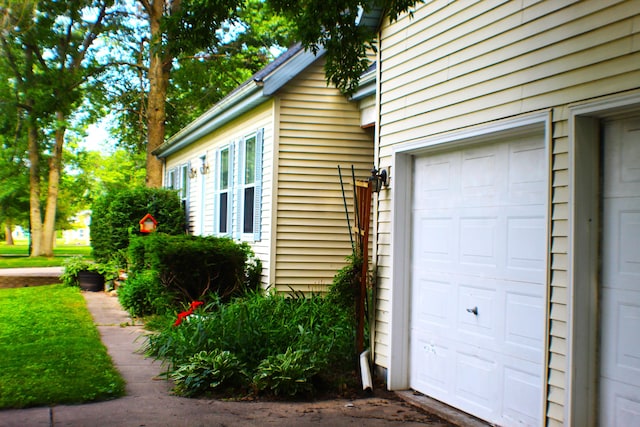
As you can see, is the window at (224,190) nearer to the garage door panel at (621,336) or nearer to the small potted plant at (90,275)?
the small potted plant at (90,275)

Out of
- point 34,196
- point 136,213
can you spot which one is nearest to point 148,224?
point 136,213

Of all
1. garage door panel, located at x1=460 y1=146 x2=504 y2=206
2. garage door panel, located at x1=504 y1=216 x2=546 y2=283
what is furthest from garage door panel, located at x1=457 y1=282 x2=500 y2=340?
garage door panel, located at x1=460 y1=146 x2=504 y2=206

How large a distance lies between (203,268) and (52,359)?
123 inches

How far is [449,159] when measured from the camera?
5.82m

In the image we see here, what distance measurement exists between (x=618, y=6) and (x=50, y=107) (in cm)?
731

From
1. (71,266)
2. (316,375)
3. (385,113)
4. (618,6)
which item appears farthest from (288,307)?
(71,266)

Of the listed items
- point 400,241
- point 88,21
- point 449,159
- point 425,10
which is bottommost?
point 400,241

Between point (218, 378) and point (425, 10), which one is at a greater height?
point (425, 10)

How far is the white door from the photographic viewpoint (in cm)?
384

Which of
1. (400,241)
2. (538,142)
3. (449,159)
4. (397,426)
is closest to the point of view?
(538,142)

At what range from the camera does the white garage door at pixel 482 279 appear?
4707mm

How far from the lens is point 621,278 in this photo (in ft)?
12.9

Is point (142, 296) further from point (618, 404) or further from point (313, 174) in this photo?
point (618, 404)

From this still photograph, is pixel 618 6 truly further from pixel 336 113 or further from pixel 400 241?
pixel 336 113
